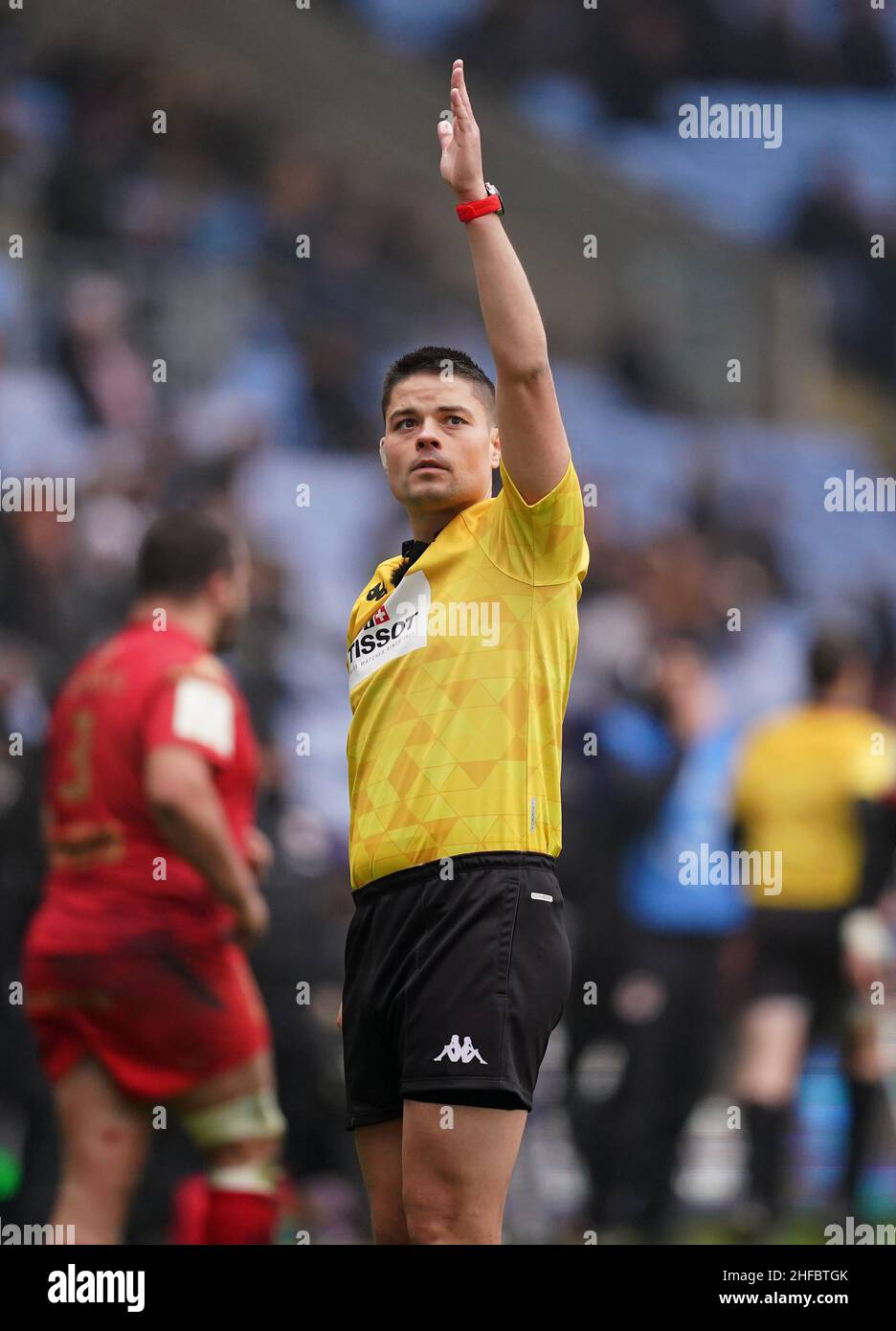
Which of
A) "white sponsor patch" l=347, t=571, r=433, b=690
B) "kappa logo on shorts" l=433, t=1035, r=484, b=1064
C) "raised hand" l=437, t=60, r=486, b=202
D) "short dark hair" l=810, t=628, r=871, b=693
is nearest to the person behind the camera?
"kappa logo on shorts" l=433, t=1035, r=484, b=1064

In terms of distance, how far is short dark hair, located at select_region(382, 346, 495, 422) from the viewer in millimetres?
3143

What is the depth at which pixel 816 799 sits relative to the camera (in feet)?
20.6

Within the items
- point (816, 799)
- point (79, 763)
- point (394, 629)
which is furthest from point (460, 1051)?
point (816, 799)

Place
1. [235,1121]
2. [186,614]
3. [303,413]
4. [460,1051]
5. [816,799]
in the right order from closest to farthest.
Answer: [460,1051], [235,1121], [186,614], [816,799], [303,413]

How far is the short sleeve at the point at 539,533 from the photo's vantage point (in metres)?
2.91

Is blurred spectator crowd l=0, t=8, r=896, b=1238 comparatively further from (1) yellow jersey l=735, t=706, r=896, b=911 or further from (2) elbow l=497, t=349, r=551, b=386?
(2) elbow l=497, t=349, r=551, b=386

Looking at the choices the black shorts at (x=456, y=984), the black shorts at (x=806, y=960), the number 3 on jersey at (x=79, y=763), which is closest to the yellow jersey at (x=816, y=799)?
the black shorts at (x=806, y=960)

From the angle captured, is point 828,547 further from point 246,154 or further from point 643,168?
point 246,154

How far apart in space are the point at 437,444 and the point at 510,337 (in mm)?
311

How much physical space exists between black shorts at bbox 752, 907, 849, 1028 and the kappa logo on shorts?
150 inches

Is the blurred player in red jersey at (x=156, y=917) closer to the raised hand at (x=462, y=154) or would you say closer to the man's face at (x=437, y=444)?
the man's face at (x=437, y=444)

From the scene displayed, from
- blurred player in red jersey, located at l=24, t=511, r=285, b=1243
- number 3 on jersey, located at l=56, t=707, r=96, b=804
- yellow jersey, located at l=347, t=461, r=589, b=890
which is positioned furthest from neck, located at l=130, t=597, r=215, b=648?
yellow jersey, located at l=347, t=461, r=589, b=890

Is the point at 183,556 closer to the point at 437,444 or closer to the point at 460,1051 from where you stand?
the point at 437,444

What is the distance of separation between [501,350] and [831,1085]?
427 cm
